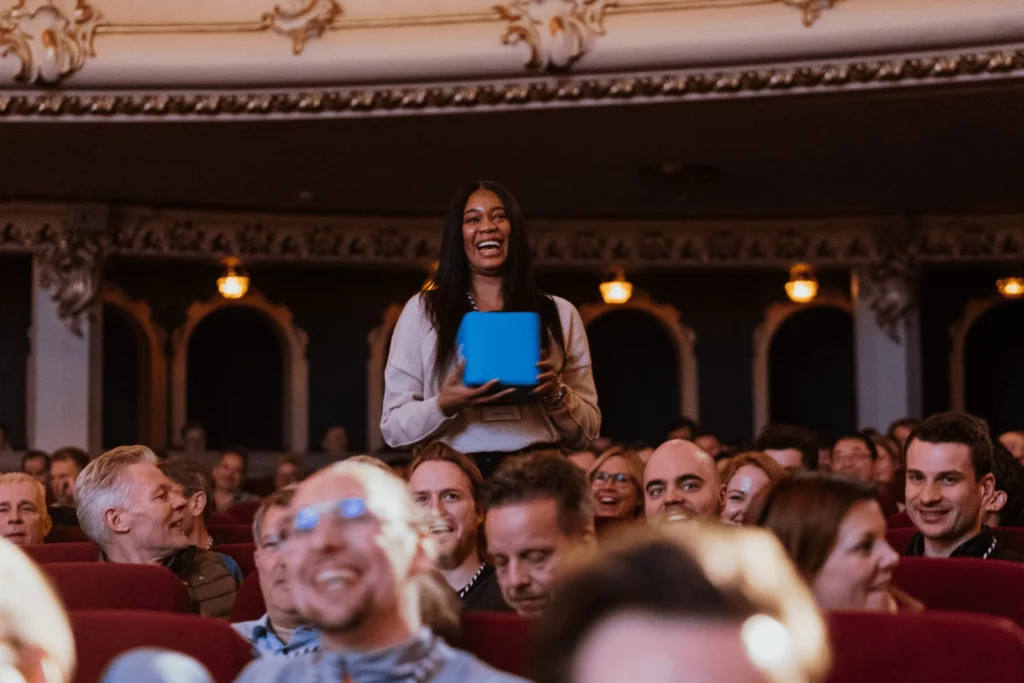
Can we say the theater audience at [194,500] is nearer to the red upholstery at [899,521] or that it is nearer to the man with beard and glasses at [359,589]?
the red upholstery at [899,521]

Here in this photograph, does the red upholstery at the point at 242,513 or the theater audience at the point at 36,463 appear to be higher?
the theater audience at the point at 36,463

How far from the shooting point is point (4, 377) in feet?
37.3

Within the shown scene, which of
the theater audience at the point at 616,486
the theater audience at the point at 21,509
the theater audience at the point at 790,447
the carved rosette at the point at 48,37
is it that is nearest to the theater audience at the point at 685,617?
the theater audience at the point at 616,486

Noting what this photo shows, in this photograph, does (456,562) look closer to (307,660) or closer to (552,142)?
(307,660)

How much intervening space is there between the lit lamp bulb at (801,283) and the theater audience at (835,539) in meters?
9.08

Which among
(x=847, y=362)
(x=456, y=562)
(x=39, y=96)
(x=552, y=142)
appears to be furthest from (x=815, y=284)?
(x=456, y=562)

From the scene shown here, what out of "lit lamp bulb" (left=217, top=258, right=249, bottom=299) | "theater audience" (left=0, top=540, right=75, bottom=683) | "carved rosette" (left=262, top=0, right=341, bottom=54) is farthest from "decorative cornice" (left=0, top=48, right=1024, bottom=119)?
"theater audience" (left=0, top=540, right=75, bottom=683)

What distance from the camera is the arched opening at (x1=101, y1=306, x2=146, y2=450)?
11.9m

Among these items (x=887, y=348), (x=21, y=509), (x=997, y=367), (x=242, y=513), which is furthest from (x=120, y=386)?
(x=21, y=509)

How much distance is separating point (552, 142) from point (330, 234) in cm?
304

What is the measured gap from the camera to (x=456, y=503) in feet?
11.4

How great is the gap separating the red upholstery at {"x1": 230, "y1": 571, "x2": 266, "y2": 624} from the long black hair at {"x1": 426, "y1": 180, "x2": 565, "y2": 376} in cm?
67

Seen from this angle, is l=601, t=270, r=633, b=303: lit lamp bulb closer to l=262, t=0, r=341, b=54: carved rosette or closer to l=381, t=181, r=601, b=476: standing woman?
l=262, t=0, r=341, b=54: carved rosette

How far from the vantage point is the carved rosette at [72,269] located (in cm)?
1067
